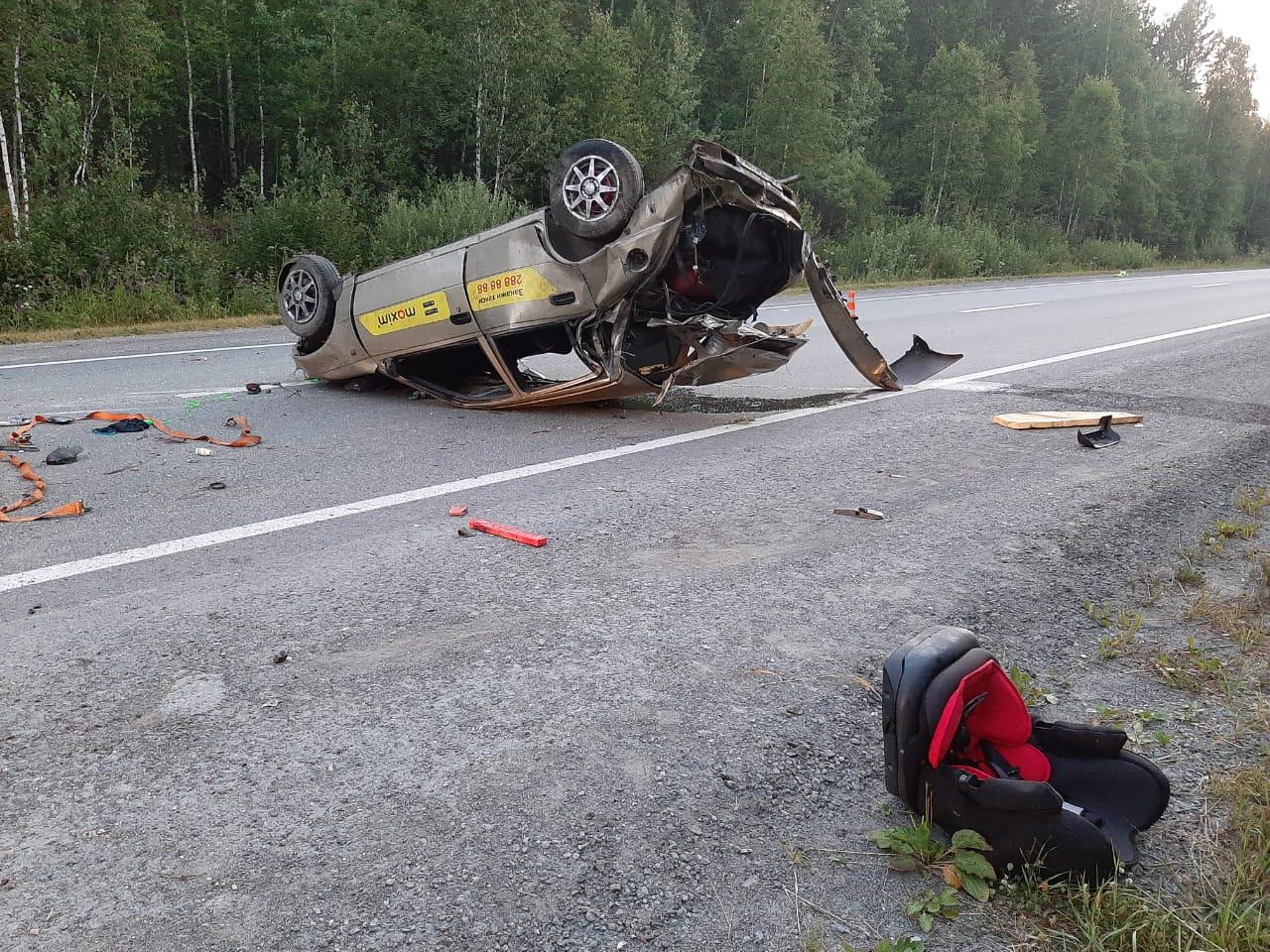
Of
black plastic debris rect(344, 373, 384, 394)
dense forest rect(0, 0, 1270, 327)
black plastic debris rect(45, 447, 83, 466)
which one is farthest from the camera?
dense forest rect(0, 0, 1270, 327)

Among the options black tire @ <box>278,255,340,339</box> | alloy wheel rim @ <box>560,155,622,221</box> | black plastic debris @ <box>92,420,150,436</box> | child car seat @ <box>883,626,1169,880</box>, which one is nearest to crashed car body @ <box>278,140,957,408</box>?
alloy wheel rim @ <box>560,155,622,221</box>

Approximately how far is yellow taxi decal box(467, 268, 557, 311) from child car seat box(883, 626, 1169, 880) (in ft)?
15.3

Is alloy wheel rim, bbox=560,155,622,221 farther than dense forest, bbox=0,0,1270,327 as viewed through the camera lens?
No

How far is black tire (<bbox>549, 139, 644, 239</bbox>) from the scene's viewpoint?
6.14m

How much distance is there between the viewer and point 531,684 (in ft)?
9.29

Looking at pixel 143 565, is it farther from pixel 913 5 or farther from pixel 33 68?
pixel 913 5

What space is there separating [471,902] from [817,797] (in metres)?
0.87

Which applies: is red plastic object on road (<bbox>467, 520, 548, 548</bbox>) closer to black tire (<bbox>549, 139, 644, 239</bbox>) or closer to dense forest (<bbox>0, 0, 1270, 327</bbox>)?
black tire (<bbox>549, 139, 644, 239</bbox>)

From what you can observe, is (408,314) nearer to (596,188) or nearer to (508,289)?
(508,289)

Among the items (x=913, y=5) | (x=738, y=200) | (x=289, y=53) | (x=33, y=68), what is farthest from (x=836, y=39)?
(x=738, y=200)

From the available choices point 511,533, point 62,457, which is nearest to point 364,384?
point 62,457

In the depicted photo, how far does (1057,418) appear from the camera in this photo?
6.59 meters

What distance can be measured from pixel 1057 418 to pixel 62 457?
20.6 ft

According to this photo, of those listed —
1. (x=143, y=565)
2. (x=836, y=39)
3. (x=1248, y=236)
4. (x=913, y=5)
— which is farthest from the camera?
(x=1248, y=236)
